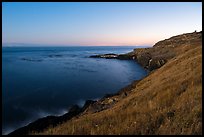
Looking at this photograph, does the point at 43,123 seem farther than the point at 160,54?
No

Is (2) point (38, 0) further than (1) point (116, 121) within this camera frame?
No

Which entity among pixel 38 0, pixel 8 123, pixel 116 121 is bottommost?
pixel 8 123

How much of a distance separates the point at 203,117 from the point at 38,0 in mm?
6105

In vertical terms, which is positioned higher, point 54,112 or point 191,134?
point 191,134

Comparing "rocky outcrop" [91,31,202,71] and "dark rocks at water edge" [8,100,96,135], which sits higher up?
"rocky outcrop" [91,31,202,71]

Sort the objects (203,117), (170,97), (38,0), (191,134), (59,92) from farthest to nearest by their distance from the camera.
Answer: (59,92)
(170,97)
(203,117)
(191,134)
(38,0)

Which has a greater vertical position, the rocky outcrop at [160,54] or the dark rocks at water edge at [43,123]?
the rocky outcrop at [160,54]

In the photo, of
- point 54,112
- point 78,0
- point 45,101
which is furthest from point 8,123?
point 78,0

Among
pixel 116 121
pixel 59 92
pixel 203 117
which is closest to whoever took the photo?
pixel 203 117

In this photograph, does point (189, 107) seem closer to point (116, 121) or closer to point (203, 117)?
point (203, 117)

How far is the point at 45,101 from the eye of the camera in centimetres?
3125

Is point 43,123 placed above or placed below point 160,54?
below

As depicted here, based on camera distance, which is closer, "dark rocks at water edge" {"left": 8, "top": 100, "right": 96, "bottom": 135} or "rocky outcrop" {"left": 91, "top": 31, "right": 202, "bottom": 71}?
"dark rocks at water edge" {"left": 8, "top": 100, "right": 96, "bottom": 135}

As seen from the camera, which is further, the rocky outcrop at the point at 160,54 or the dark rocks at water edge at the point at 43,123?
the rocky outcrop at the point at 160,54
